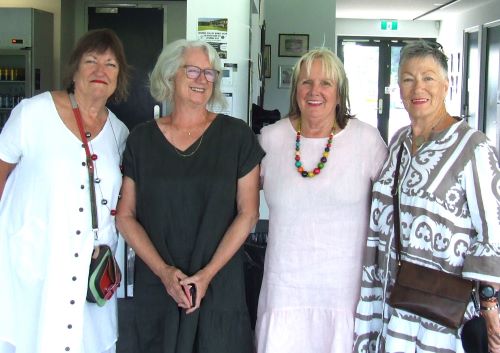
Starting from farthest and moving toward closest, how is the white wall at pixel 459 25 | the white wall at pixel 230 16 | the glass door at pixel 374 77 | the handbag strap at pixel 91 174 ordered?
the glass door at pixel 374 77 → the white wall at pixel 459 25 → the white wall at pixel 230 16 → the handbag strap at pixel 91 174

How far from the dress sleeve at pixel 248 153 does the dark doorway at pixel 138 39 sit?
7067 millimetres

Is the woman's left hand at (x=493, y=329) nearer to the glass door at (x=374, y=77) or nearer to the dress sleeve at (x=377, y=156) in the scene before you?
the dress sleeve at (x=377, y=156)

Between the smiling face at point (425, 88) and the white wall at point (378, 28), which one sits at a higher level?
the white wall at point (378, 28)

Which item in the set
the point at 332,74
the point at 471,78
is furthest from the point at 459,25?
the point at 332,74

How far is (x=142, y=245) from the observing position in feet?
6.92

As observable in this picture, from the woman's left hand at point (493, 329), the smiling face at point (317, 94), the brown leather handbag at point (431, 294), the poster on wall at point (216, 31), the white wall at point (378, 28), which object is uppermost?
the white wall at point (378, 28)

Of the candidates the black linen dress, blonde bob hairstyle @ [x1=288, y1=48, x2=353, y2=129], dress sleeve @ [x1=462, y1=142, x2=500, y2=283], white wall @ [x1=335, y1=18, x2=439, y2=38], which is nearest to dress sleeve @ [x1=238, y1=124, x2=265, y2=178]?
the black linen dress

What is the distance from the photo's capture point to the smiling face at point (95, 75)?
7.20 feet

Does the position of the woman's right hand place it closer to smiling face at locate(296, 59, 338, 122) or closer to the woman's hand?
smiling face at locate(296, 59, 338, 122)

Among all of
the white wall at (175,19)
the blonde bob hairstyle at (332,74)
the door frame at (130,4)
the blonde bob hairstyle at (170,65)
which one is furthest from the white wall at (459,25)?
the blonde bob hairstyle at (170,65)

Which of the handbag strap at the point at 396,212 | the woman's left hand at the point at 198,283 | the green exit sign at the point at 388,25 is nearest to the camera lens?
the handbag strap at the point at 396,212

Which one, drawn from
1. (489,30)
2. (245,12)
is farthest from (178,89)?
(489,30)

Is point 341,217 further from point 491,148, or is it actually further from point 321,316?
point 491,148

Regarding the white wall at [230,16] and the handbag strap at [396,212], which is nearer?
the handbag strap at [396,212]
